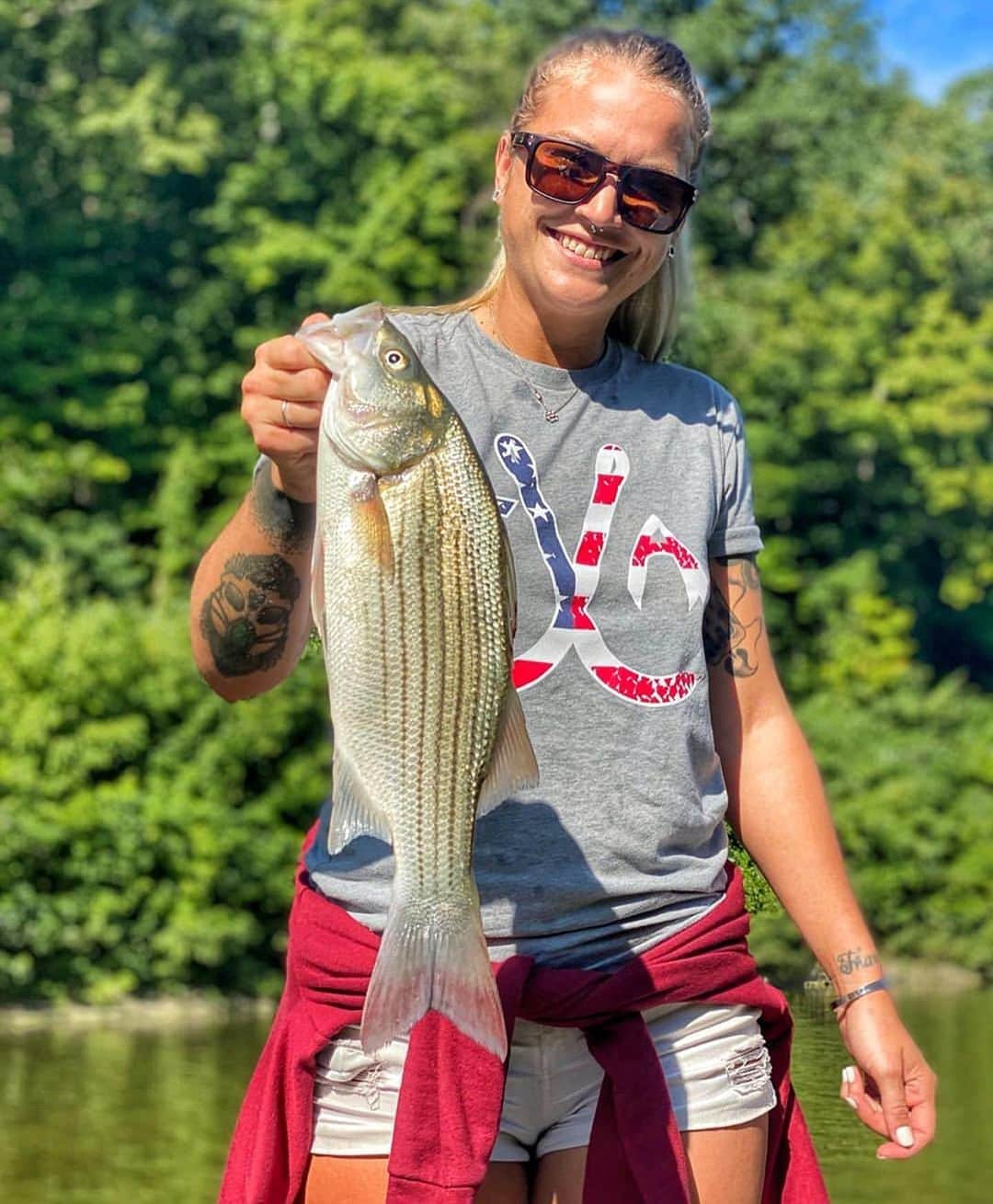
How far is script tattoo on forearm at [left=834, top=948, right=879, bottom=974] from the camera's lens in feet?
7.98

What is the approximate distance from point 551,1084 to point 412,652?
62 cm

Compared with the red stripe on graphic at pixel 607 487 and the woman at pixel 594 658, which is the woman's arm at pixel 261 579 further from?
the red stripe on graphic at pixel 607 487

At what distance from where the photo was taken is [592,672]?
2242 millimetres

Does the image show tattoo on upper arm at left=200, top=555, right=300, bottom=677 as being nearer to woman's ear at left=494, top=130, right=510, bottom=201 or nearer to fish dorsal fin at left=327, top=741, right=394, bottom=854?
fish dorsal fin at left=327, top=741, right=394, bottom=854

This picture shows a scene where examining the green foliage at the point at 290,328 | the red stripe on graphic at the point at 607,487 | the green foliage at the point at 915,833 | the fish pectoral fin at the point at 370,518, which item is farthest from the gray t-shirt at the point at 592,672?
the green foliage at the point at 915,833

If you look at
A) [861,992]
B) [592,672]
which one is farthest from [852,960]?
[592,672]

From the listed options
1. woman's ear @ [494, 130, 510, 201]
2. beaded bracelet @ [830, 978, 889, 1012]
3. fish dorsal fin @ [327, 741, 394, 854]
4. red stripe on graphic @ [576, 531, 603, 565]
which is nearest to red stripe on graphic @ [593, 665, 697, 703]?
red stripe on graphic @ [576, 531, 603, 565]

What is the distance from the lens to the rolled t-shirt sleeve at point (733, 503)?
8.07ft

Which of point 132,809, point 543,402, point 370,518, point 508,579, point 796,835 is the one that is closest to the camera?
point 370,518

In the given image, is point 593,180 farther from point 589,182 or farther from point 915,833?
point 915,833

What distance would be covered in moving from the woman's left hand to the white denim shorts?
180 mm

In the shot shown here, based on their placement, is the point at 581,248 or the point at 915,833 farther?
the point at 915,833

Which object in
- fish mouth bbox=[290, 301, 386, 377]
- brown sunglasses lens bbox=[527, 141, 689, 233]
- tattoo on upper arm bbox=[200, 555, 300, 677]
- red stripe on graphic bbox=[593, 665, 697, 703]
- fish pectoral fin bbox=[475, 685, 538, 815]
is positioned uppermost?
brown sunglasses lens bbox=[527, 141, 689, 233]

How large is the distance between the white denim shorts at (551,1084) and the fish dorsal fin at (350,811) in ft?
1.07
